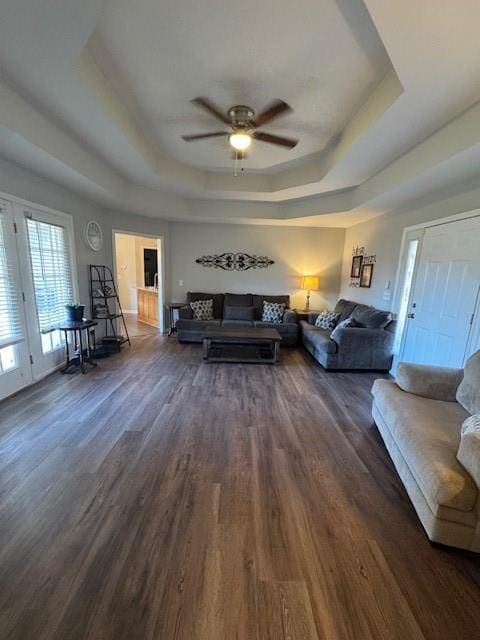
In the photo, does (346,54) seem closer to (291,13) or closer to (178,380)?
(291,13)

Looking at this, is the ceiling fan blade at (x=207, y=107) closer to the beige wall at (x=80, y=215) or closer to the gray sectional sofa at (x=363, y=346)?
the beige wall at (x=80, y=215)

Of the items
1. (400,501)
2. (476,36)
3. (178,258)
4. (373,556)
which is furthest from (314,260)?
(373,556)

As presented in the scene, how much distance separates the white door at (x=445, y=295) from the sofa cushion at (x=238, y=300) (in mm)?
3131

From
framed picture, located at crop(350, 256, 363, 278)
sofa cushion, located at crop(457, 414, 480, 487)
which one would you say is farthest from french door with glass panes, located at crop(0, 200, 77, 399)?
framed picture, located at crop(350, 256, 363, 278)

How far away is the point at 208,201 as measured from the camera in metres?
5.32

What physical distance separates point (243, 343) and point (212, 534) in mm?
3107

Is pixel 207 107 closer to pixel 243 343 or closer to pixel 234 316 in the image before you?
pixel 243 343

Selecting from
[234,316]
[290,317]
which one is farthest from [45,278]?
[290,317]

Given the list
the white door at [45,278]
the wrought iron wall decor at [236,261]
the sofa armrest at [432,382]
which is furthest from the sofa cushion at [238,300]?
the sofa armrest at [432,382]

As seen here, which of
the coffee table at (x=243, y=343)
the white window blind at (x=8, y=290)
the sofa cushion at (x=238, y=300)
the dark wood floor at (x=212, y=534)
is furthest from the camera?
A: the sofa cushion at (x=238, y=300)

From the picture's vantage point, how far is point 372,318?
4.22m

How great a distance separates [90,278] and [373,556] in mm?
4878

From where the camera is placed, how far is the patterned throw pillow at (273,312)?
5613 millimetres

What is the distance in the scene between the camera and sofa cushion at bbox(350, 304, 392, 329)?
4.12 meters
